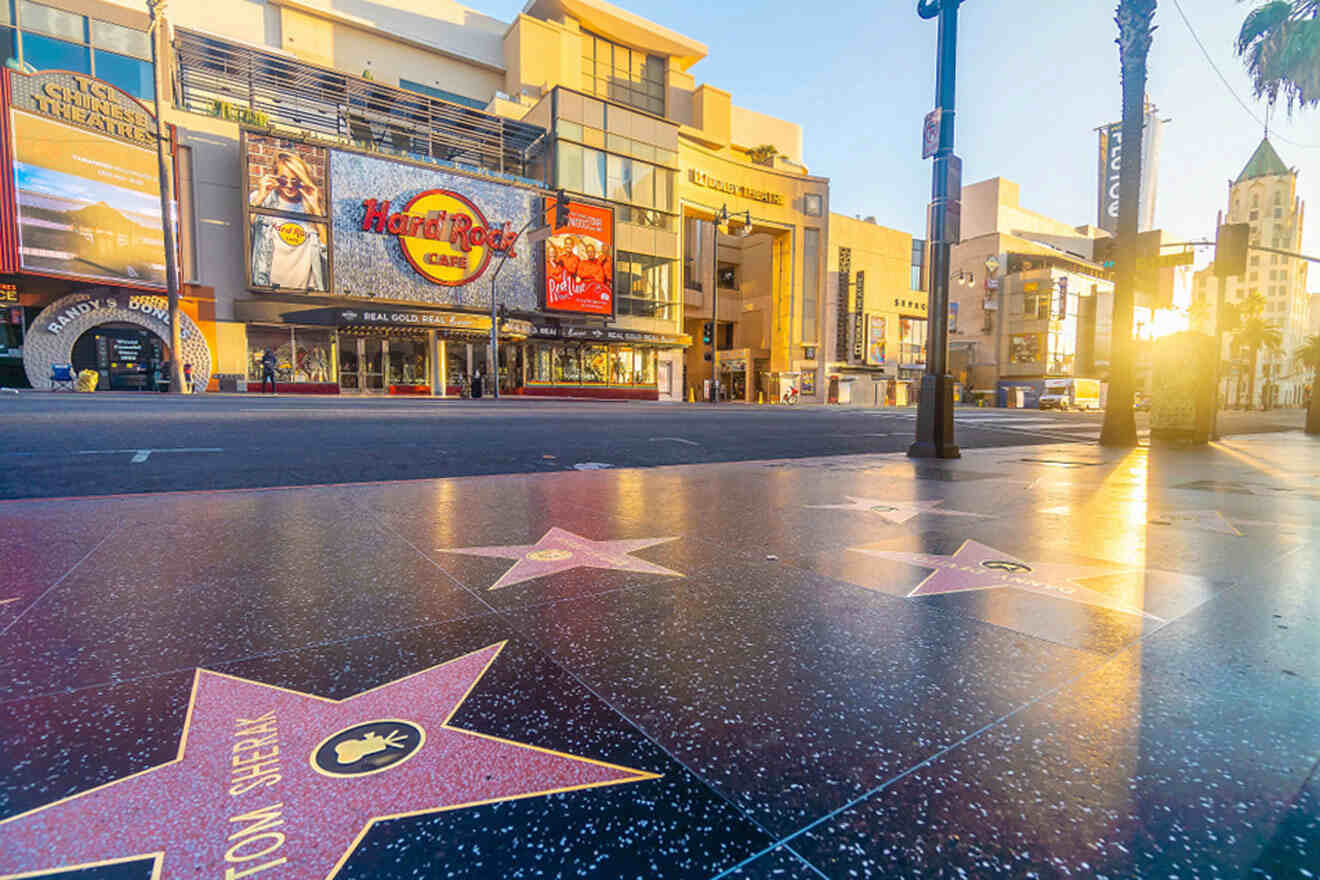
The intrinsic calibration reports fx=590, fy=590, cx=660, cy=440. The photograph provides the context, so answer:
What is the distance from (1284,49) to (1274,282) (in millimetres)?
119339

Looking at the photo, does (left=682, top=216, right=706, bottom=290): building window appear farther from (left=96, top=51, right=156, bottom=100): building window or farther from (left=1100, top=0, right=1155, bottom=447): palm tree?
(left=1100, top=0, right=1155, bottom=447): palm tree

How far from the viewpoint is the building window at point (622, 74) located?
4247 cm

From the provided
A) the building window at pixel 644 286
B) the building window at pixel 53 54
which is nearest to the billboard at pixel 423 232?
the building window at pixel 644 286

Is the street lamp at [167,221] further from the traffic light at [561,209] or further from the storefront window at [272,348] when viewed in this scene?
the traffic light at [561,209]

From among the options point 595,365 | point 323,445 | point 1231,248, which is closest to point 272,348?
point 595,365

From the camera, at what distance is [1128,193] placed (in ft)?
32.7

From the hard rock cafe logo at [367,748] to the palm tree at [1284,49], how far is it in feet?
66.7

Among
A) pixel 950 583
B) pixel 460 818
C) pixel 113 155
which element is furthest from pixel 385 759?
pixel 113 155

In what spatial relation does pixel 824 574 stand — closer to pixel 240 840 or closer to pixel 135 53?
pixel 240 840

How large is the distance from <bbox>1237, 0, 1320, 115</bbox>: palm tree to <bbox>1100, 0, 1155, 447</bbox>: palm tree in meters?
6.55

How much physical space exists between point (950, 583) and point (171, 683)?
8.95 feet

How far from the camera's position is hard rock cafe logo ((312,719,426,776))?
122 centimetres

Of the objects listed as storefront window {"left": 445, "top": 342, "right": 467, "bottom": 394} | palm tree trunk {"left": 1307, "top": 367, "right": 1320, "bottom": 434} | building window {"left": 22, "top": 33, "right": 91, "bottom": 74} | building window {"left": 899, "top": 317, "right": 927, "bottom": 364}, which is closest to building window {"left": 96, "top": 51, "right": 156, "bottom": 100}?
building window {"left": 22, "top": 33, "right": 91, "bottom": 74}

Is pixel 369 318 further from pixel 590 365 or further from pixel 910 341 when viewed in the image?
pixel 910 341
